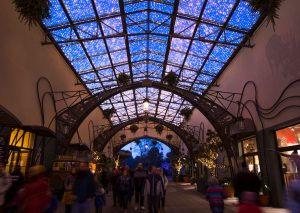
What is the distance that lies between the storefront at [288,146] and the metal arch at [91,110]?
2.61 m

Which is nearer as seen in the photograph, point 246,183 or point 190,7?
point 246,183

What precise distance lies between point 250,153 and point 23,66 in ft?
32.2

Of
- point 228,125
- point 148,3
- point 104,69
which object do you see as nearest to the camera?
point 148,3

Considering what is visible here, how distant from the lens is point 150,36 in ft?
44.3

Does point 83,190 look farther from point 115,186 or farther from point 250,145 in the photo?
point 250,145

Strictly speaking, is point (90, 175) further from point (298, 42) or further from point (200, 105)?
point (200, 105)

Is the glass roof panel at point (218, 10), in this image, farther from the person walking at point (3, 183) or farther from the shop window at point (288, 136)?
the person walking at point (3, 183)

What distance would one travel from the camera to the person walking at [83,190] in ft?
13.4

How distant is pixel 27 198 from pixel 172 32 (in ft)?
35.1

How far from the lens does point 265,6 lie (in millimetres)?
6098

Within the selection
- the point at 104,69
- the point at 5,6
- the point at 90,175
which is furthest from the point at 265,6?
the point at 104,69

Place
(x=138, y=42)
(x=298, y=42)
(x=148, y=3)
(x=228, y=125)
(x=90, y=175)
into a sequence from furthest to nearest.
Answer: (x=138, y=42), (x=228, y=125), (x=148, y=3), (x=298, y=42), (x=90, y=175)

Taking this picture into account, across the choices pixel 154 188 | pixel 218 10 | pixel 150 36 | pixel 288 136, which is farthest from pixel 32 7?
pixel 288 136

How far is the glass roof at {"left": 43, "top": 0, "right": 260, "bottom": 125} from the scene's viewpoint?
408 inches
